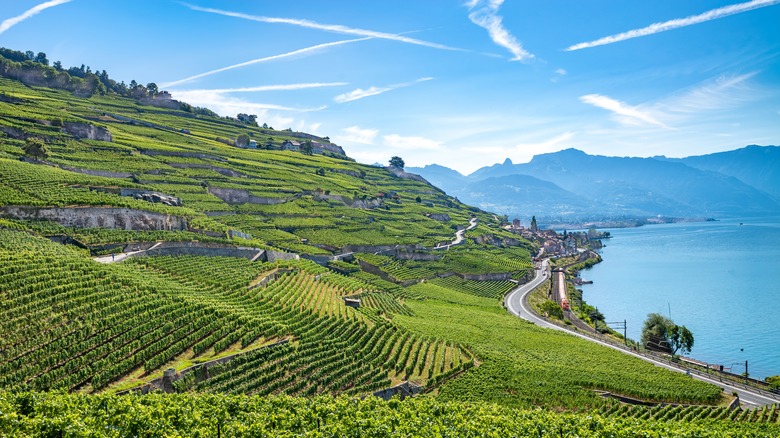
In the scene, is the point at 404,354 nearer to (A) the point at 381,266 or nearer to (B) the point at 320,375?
(B) the point at 320,375

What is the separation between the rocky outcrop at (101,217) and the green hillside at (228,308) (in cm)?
16

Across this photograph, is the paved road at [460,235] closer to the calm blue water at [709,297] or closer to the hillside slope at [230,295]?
the hillside slope at [230,295]

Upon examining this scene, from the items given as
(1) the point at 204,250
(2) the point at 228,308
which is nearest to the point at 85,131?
(1) the point at 204,250

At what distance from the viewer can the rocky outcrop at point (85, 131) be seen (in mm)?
79812

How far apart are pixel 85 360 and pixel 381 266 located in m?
53.8

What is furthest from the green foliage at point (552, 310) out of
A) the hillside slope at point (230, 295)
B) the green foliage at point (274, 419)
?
the green foliage at point (274, 419)

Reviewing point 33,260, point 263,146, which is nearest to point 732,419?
point 33,260

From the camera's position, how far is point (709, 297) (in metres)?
99.8

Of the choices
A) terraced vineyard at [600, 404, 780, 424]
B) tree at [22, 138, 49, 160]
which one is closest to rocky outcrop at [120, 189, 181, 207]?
Answer: tree at [22, 138, 49, 160]

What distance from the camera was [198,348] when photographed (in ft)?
86.0

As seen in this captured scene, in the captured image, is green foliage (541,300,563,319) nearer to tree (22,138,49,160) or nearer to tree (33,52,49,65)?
tree (22,138,49,160)

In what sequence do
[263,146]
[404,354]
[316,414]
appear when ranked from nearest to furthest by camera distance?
[316,414], [404,354], [263,146]

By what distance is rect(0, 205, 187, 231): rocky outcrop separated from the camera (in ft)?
140

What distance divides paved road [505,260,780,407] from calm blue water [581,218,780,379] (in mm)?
16108
